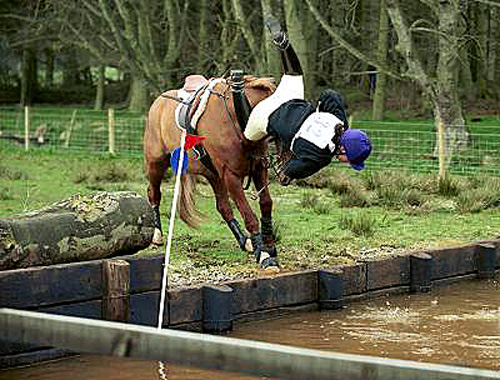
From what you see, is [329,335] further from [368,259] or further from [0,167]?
[0,167]

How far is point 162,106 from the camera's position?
9.56 metres

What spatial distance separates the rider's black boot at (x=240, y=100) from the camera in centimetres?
819

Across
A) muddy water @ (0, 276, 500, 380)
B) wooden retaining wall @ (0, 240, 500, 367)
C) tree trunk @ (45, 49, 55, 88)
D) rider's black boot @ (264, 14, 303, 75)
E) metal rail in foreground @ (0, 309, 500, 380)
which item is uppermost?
tree trunk @ (45, 49, 55, 88)

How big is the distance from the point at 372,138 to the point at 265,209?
11.5 metres

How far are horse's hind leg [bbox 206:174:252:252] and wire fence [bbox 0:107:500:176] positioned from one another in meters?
7.55

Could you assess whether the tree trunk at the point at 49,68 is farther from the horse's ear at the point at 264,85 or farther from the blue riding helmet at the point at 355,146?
the blue riding helmet at the point at 355,146

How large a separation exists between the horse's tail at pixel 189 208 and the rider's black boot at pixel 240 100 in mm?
1236

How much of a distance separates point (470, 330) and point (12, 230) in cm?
315

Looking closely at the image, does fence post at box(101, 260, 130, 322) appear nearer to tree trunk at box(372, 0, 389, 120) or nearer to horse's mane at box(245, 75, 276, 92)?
horse's mane at box(245, 75, 276, 92)

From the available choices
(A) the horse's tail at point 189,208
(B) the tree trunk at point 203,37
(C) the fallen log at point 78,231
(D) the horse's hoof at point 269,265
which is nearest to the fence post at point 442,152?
(A) the horse's tail at point 189,208

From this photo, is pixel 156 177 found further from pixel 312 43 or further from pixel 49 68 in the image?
pixel 49 68

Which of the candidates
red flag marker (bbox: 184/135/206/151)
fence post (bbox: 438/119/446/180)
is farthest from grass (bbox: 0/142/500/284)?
red flag marker (bbox: 184/135/206/151)

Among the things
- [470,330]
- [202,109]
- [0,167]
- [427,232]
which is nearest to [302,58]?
[0,167]

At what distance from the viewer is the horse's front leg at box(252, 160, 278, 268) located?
8.30 metres
